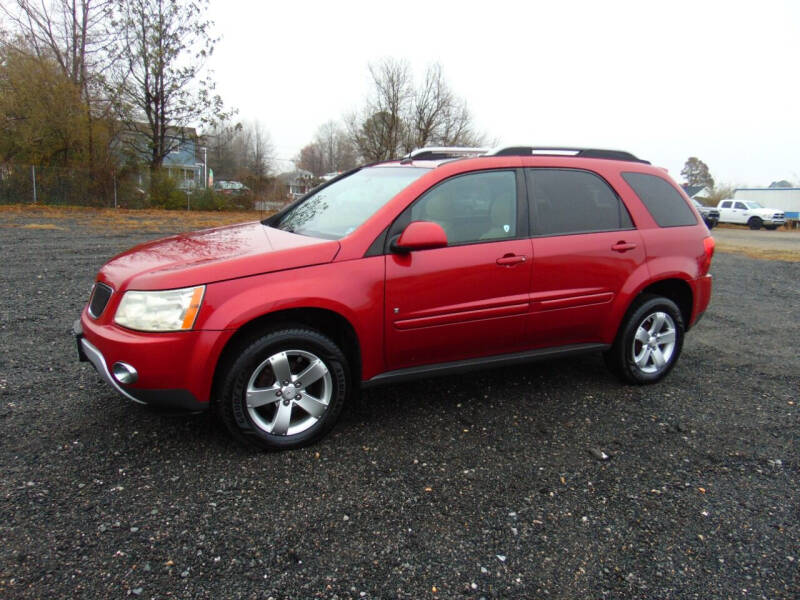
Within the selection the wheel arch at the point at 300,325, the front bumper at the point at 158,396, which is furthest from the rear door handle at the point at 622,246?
the front bumper at the point at 158,396

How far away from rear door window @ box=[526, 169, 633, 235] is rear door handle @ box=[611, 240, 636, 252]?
0.39 feet

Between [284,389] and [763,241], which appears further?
[763,241]

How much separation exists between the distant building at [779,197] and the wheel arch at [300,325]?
41.3 m

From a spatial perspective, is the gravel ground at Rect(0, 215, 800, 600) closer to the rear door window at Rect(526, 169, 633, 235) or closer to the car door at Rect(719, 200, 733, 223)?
the rear door window at Rect(526, 169, 633, 235)

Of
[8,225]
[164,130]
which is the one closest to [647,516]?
[8,225]

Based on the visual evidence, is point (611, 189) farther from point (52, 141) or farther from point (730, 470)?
point (52, 141)

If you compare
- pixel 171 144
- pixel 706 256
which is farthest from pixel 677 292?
pixel 171 144

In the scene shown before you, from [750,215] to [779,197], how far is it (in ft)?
28.8

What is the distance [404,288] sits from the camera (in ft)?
10.4

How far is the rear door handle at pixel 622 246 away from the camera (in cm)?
384

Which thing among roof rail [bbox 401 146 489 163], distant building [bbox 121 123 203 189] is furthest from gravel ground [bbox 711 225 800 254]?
distant building [bbox 121 123 203 189]

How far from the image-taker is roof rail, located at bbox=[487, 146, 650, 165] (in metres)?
3.74

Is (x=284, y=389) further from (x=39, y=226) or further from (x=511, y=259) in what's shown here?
(x=39, y=226)

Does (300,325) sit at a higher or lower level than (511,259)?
lower
